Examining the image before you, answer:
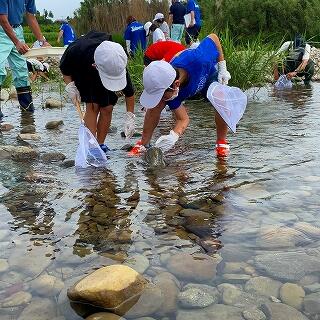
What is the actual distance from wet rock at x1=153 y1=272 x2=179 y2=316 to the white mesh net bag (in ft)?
6.67

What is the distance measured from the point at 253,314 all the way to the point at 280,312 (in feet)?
0.28

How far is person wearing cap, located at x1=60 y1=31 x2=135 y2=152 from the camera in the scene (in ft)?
11.2

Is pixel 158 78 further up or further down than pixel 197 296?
further up

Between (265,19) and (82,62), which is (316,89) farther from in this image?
(265,19)

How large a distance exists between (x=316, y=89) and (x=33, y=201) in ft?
21.5

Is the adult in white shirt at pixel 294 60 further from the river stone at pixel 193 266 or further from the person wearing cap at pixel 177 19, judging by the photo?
the river stone at pixel 193 266

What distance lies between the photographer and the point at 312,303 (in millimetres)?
1554

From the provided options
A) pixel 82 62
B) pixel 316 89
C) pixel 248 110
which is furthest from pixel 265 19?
pixel 82 62

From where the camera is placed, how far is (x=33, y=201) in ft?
8.66

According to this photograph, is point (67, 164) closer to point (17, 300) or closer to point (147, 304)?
point (17, 300)

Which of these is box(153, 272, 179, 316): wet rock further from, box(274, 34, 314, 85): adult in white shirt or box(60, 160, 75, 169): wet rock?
box(274, 34, 314, 85): adult in white shirt

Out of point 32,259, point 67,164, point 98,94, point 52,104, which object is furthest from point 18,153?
point 52,104

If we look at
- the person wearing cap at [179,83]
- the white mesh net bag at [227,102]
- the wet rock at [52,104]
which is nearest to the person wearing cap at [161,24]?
the wet rock at [52,104]

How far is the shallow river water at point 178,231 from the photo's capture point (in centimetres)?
162
